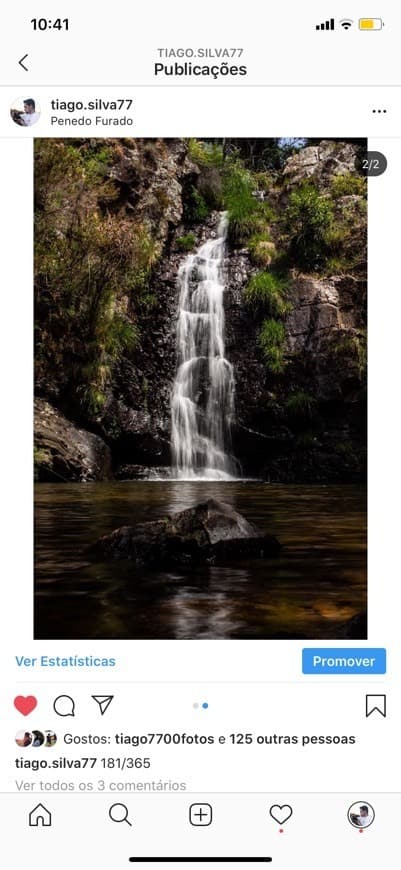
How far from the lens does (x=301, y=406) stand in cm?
1524

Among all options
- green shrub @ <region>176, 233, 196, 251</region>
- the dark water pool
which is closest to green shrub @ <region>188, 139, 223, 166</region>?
green shrub @ <region>176, 233, 196, 251</region>
